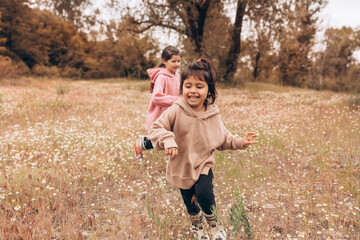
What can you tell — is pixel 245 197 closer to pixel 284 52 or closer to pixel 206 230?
pixel 206 230

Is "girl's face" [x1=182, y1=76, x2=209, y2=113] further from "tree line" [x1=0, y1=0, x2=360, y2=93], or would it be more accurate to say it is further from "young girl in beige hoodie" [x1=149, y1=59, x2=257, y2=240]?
"tree line" [x1=0, y1=0, x2=360, y2=93]

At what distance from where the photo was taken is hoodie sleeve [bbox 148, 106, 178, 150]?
2248 mm

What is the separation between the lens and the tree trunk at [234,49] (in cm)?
1612

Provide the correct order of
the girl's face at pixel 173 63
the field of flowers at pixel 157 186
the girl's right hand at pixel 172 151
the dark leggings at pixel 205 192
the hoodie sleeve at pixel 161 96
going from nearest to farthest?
the girl's right hand at pixel 172 151 → the dark leggings at pixel 205 192 → the field of flowers at pixel 157 186 → the hoodie sleeve at pixel 161 96 → the girl's face at pixel 173 63

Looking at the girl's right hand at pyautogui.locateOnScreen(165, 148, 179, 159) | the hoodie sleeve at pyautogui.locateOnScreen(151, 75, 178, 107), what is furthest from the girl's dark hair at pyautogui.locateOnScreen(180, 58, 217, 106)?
the hoodie sleeve at pyautogui.locateOnScreen(151, 75, 178, 107)

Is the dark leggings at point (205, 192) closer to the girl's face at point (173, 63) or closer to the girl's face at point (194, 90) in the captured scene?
the girl's face at point (194, 90)

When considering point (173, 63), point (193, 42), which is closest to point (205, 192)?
point (173, 63)

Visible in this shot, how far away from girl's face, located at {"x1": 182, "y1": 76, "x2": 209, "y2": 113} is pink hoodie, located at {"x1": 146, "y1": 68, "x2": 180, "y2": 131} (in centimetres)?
141

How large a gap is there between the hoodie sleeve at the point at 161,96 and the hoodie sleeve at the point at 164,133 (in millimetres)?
1442

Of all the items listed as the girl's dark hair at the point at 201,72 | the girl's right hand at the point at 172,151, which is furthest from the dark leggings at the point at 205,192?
the girl's dark hair at the point at 201,72

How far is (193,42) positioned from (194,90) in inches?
595

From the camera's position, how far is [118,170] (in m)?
4.36

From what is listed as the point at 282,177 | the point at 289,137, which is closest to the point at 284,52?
the point at 289,137

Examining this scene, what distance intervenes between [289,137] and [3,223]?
19.3 feet
